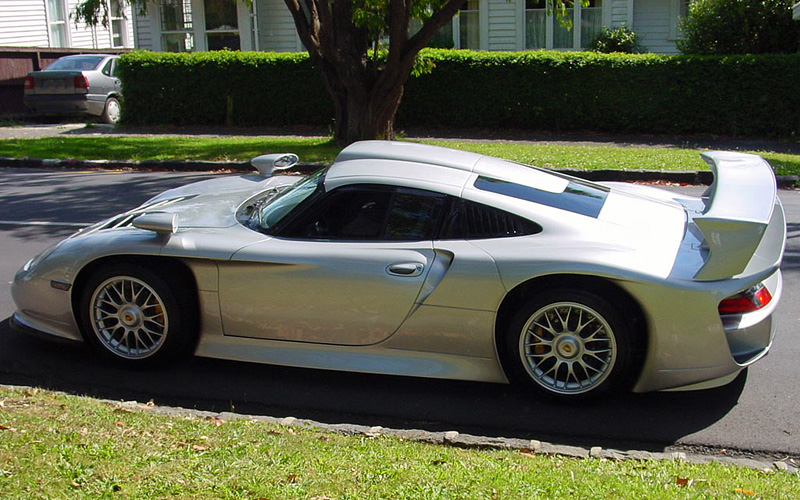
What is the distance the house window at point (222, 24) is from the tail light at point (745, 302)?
24.5m

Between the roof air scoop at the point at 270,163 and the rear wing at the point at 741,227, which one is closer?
the rear wing at the point at 741,227

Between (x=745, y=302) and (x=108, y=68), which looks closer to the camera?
(x=745, y=302)

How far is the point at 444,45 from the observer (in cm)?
2512

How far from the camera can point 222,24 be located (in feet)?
88.6

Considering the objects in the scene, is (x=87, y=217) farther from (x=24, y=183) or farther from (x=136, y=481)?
(x=136, y=481)

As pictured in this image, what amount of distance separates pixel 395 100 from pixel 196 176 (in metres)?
3.95

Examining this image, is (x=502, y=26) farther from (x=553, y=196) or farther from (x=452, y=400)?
(x=452, y=400)

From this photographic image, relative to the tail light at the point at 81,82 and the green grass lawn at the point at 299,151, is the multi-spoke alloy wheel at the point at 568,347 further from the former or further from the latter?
the tail light at the point at 81,82

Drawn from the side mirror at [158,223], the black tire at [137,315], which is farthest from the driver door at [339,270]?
the side mirror at [158,223]

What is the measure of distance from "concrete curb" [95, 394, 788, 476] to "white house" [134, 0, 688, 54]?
21731mm

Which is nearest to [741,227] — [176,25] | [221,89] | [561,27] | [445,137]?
[445,137]

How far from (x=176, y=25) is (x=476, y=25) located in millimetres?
9864

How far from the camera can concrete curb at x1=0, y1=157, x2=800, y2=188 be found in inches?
501

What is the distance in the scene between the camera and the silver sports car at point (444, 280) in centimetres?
445
